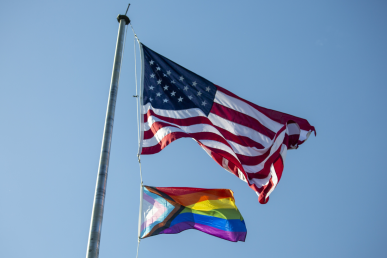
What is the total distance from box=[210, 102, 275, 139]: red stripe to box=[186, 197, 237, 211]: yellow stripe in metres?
2.92

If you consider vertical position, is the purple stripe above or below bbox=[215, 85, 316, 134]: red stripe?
below

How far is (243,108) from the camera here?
48.3 feet

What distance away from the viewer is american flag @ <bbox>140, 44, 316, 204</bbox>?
43.7 ft

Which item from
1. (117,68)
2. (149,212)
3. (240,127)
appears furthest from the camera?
(240,127)

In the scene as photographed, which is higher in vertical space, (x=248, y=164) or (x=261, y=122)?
(x=261, y=122)

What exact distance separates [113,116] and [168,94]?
3.35 meters

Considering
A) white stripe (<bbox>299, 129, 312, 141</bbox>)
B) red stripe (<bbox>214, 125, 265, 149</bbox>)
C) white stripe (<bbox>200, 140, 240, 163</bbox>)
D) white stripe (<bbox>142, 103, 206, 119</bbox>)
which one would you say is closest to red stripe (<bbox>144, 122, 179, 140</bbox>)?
white stripe (<bbox>142, 103, 206, 119</bbox>)

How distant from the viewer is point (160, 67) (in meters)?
14.2

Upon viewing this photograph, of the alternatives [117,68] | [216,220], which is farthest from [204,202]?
[117,68]

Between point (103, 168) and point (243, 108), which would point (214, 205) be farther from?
point (103, 168)

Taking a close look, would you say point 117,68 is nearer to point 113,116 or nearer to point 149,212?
point 113,116

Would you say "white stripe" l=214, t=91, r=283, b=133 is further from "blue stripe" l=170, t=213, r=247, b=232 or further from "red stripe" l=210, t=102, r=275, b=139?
"blue stripe" l=170, t=213, r=247, b=232

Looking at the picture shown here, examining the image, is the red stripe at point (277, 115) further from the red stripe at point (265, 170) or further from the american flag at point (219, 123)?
the red stripe at point (265, 170)

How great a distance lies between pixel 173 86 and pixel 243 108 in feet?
8.35
